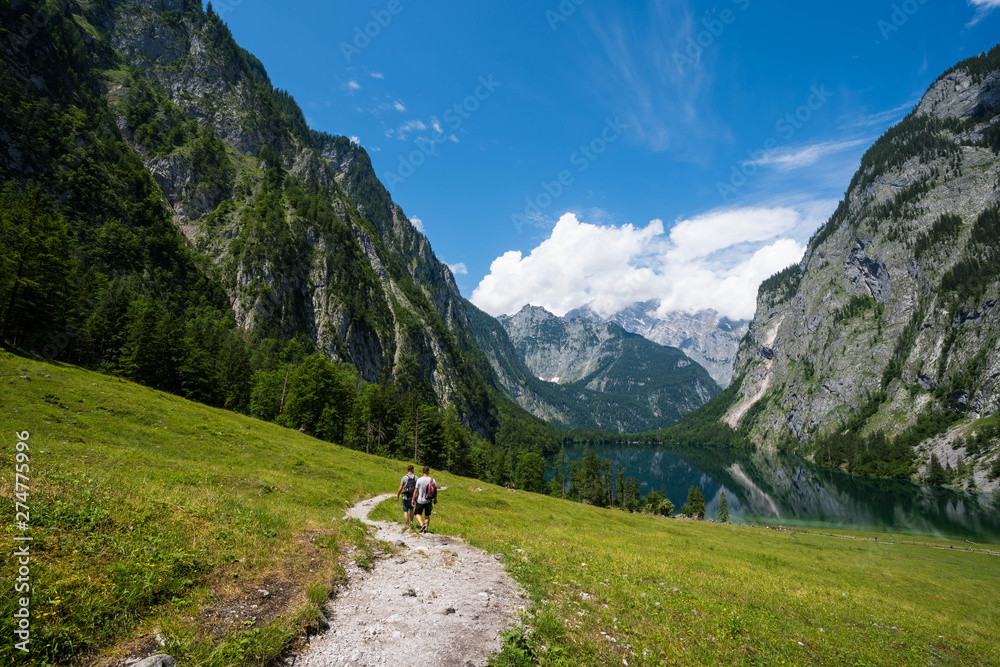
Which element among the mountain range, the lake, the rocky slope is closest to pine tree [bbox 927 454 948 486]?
the lake

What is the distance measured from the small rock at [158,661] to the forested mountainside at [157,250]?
2124 inches

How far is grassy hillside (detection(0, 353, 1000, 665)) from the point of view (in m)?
6.84

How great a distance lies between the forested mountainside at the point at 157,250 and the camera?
55656mm

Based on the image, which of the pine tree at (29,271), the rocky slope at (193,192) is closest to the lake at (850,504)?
the pine tree at (29,271)

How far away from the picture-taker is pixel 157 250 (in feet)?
424

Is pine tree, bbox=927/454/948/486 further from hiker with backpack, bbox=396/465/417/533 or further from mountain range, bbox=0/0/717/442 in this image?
hiker with backpack, bbox=396/465/417/533

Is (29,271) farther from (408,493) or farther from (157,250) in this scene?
(157,250)

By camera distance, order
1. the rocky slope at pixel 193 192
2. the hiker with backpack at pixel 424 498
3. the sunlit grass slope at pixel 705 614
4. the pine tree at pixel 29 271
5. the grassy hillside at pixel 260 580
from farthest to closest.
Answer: the rocky slope at pixel 193 192 → the pine tree at pixel 29 271 → the hiker with backpack at pixel 424 498 → the sunlit grass slope at pixel 705 614 → the grassy hillside at pixel 260 580

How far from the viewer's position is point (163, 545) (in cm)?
934

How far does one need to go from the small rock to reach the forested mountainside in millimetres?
53951

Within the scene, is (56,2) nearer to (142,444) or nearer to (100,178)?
(100,178)

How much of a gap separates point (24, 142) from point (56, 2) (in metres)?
96.8

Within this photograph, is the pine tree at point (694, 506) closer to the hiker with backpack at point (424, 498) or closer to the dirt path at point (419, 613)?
the hiker with backpack at point (424, 498)

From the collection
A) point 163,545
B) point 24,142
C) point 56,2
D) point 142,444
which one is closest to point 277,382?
point 142,444
